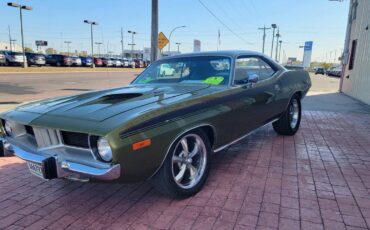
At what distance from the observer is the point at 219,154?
183 inches

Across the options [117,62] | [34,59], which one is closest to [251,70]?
[34,59]

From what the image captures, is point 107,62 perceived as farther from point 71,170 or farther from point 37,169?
point 71,170

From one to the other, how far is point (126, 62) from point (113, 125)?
168 feet

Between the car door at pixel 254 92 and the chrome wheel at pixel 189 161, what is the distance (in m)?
0.66

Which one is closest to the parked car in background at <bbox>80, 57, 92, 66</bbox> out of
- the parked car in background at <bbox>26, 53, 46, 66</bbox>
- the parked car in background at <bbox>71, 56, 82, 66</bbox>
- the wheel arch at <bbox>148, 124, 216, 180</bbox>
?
the parked car in background at <bbox>71, 56, 82, 66</bbox>

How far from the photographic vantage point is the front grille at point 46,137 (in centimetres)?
266

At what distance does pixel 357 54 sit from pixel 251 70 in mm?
10188

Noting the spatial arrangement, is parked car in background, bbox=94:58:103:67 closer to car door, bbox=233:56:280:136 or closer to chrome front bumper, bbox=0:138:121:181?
car door, bbox=233:56:280:136

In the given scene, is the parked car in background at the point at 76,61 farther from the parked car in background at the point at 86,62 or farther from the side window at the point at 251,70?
the side window at the point at 251,70

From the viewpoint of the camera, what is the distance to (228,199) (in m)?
3.16

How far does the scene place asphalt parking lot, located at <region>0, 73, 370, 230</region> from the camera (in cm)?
275

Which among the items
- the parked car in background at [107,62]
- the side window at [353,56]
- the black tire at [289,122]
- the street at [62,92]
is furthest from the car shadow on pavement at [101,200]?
the parked car in background at [107,62]

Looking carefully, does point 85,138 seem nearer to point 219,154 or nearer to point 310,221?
point 310,221

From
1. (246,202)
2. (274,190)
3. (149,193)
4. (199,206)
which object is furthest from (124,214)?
(274,190)
